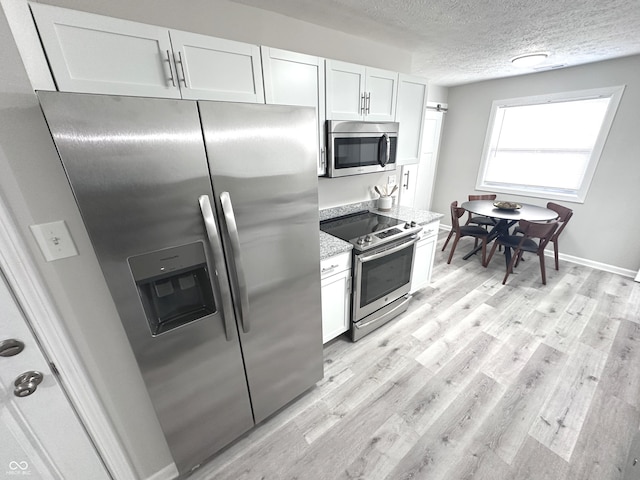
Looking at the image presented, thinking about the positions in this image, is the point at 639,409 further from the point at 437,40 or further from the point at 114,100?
the point at 114,100

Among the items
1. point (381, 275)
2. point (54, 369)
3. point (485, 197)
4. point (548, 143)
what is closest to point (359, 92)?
point (381, 275)

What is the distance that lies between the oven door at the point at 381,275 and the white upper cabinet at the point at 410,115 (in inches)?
35.6

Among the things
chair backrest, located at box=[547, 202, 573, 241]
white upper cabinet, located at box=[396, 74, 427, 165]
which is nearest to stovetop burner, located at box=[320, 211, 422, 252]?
white upper cabinet, located at box=[396, 74, 427, 165]

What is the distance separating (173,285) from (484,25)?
2710 millimetres

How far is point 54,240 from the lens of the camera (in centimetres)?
89

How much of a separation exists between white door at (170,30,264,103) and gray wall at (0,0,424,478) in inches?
13.4

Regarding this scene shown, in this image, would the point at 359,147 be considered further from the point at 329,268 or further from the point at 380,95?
the point at 329,268

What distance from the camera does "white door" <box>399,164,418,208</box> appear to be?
4219 mm

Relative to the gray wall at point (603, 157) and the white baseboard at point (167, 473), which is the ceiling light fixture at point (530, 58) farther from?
the white baseboard at point (167, 473)

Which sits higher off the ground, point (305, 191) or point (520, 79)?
point (520, 79)

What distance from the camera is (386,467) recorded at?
1.39m

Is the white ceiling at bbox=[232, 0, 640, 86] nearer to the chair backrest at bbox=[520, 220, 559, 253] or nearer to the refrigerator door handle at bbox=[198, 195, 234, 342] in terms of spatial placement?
the refrigerator door handle at bbox=[198, 195, 234, 342]

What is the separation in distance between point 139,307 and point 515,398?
2390 mm

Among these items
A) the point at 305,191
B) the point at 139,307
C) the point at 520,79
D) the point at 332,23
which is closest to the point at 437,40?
the point at 332,23
